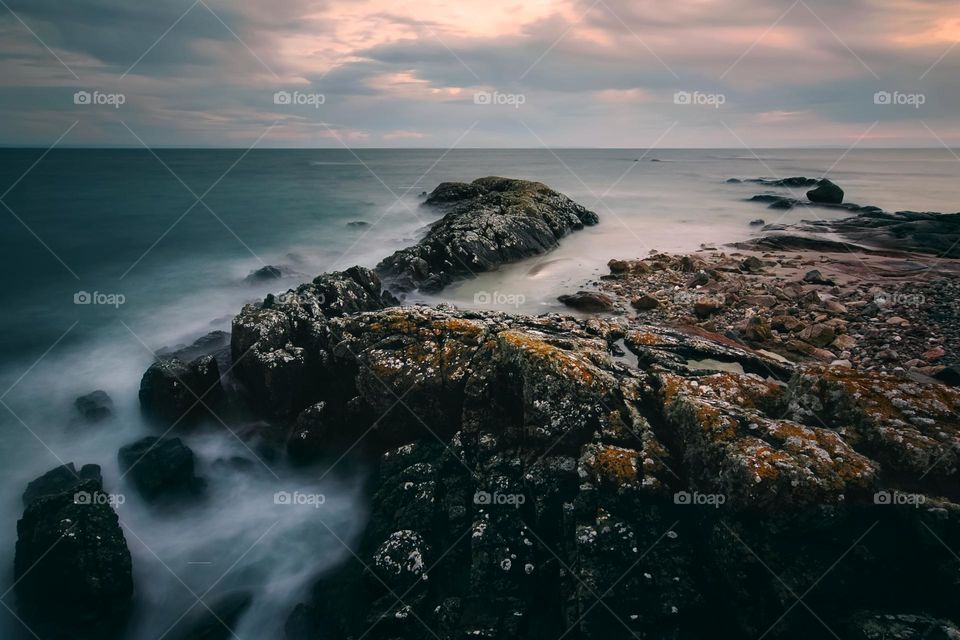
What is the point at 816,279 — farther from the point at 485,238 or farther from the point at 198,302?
the point at 198,302

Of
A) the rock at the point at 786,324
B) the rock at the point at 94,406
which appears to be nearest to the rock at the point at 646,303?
the rock at the point at 786,324

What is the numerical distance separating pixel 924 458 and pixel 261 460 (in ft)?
43.6

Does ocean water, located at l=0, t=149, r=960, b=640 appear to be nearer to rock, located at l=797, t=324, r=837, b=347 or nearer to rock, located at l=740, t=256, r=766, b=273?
rock, located at l=740, t=256, r=766, b=273

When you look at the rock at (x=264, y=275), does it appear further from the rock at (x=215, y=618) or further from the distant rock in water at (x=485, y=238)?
the rock at (x=215, y=618)

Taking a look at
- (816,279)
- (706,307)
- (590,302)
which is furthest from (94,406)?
(816,279)

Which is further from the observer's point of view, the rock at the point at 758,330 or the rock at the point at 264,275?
the rock at the point at 264,275

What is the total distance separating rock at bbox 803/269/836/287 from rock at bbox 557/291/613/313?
9.24 meters

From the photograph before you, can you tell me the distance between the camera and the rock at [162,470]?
38.4 ft

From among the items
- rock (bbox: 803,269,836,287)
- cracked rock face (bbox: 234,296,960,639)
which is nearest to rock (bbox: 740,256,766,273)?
rock (bbox: 803,269,836,287)

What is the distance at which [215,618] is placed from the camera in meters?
9.32

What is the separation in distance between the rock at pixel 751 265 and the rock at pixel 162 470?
78.6 feet

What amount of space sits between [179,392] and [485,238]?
1737cm

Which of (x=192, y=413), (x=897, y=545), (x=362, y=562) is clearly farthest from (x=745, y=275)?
(x=192, y=413)

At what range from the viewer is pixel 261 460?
12.6 m
